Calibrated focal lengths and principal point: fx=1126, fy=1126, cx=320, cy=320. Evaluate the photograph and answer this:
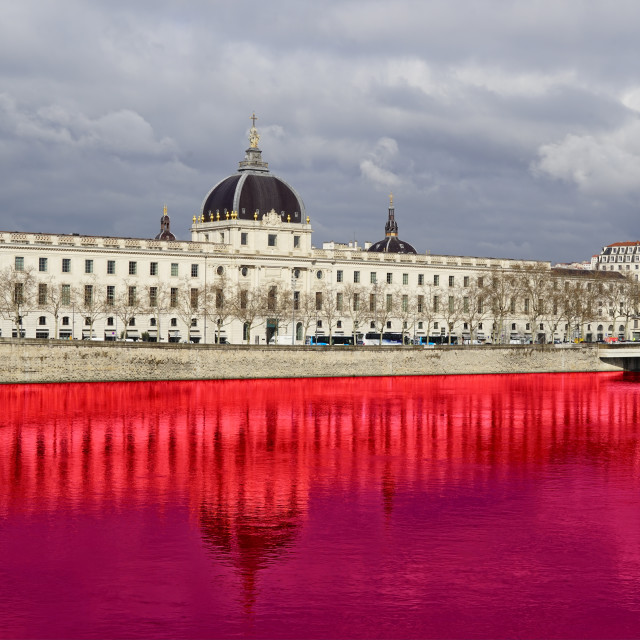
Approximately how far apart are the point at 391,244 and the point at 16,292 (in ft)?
200

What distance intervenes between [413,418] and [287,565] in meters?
34.1

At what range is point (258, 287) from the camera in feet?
396

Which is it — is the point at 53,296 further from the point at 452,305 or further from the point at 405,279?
the point at 452,305

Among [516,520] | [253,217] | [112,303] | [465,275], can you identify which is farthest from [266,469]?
[465,275]

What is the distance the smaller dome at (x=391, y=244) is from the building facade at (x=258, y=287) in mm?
7908

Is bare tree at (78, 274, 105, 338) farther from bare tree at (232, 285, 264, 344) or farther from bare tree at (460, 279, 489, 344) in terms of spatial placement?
bare tree at (460, 279, 489, 344)

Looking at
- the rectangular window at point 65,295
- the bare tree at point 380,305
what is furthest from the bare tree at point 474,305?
the rectangular window at point 65,295

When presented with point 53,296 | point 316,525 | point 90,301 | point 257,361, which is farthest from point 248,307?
point 316,525

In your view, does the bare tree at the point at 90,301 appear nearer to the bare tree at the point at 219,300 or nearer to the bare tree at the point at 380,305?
the bare tree at the point at 219,300

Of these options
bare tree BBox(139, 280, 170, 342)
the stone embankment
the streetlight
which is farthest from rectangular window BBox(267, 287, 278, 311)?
the stone embankment

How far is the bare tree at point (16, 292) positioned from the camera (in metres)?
102

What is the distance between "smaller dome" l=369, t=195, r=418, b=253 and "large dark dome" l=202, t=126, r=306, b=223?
24.7 m

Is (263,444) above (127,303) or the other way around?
the other way around

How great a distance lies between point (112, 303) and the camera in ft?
366
